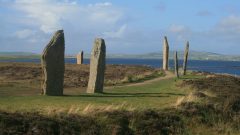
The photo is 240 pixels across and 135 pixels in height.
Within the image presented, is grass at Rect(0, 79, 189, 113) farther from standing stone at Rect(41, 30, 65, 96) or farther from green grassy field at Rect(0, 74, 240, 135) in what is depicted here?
standing stone at Rect(41, 30, 65, 96)

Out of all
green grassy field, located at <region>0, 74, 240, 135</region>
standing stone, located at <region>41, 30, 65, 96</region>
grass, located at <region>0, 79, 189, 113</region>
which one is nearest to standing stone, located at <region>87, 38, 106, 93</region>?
grass, located at <region>0, 79, 189, 113</region>

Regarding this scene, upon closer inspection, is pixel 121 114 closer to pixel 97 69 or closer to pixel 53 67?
pixel 53 67

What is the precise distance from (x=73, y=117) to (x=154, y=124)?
140 inches

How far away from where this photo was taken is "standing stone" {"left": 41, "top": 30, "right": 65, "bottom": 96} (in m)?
29.9

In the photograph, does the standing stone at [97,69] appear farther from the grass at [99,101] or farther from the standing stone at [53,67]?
the standing stone at [53,67]

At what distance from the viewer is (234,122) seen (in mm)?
25234

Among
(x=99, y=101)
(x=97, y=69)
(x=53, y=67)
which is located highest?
(x=53, y=67)

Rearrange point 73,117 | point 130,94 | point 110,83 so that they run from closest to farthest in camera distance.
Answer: point 73,117
point 130,94
point 110,83

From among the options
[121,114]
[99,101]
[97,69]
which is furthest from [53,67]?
[121,114]

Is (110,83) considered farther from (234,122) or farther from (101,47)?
(234,122)

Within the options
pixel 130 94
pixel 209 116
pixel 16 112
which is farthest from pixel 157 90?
pixel 16 112

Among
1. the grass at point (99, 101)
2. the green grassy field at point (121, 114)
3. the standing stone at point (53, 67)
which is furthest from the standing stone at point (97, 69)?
the standing stone at point (53, 67)

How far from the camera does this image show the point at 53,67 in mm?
30062

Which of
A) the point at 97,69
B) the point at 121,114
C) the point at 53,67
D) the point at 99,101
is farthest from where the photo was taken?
the point at 97,69
